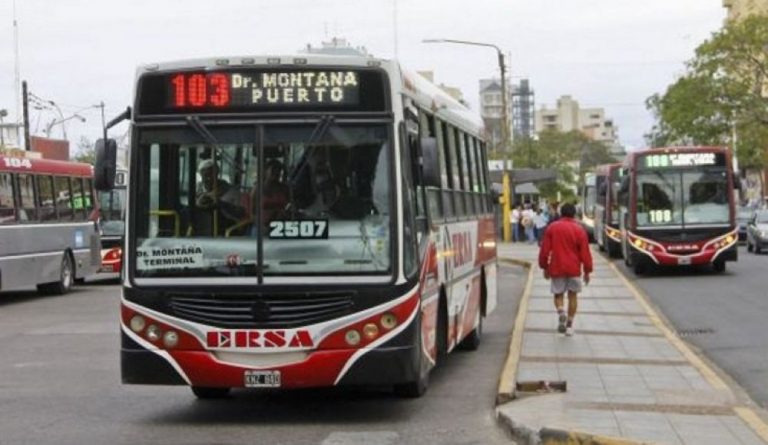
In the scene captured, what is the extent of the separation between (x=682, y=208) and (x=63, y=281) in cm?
1444

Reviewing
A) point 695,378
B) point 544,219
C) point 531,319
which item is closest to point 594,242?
point 544,219

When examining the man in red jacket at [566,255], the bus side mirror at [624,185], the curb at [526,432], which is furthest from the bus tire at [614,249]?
the curb at [526,432]

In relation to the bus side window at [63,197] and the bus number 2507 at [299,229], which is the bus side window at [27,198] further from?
the bus number 2507 at [299,229]

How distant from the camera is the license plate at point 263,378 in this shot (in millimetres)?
10148

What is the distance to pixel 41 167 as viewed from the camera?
27.3 m

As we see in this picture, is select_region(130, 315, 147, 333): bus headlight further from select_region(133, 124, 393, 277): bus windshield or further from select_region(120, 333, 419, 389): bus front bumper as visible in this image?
select_region(133, 124, 393, 277): bus windshield

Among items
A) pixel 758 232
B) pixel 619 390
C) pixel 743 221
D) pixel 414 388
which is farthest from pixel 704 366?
pixel 743 221

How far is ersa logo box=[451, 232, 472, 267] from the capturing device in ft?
44.4

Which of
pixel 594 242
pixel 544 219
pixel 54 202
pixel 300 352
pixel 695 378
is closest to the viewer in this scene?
pixel 300 352

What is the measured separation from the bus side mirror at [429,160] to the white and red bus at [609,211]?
97.1 ft

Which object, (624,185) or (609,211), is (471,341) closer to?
(624,185)

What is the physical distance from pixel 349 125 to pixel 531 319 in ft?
33.1

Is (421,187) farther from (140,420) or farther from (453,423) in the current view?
(140,420)

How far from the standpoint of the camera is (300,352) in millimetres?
10148
